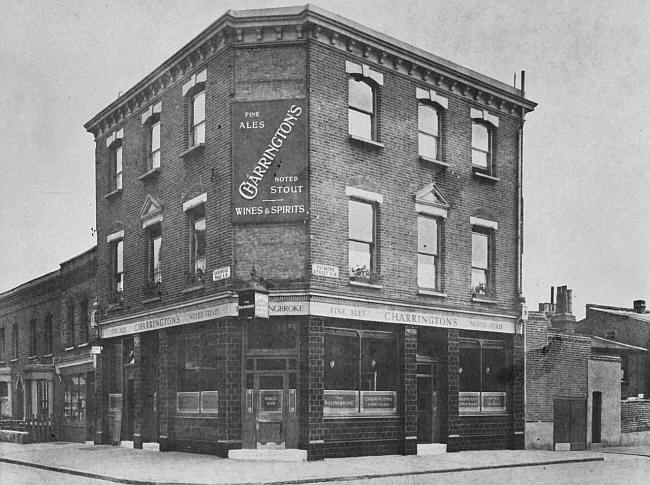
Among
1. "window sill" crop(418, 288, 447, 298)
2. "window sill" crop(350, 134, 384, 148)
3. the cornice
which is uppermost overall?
the cornice

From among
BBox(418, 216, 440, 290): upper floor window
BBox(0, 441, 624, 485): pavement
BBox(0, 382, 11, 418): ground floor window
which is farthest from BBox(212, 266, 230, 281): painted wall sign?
BBox(0, 382, 11, 418): ground floor window

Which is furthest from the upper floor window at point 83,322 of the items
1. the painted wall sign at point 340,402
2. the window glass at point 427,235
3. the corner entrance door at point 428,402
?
the window glass at point 427,235

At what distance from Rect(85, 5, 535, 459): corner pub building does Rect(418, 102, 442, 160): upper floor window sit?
0.05m

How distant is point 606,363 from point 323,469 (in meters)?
12.9

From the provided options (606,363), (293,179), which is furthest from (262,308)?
(606,363)

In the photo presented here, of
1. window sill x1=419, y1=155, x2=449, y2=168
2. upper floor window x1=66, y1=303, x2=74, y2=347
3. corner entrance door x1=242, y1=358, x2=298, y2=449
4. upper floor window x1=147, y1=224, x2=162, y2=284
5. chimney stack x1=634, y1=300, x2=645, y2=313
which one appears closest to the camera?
corner entrance door x1=242, y1=358, x2=298, y2=449

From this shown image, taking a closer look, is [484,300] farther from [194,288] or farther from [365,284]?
[194,288]

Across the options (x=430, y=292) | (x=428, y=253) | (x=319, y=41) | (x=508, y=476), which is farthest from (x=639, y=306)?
(x=319, y=41)

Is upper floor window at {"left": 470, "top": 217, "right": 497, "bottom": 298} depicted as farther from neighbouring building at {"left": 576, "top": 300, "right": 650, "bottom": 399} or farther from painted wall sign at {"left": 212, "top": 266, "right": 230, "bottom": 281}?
neighbouring building at {"left": 576, "top": 300, "right": 650, "bottom": 399}

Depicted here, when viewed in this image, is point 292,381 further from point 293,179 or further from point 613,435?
point 613,435

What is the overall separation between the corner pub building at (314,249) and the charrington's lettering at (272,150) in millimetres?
47

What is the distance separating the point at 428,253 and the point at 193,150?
6.76m

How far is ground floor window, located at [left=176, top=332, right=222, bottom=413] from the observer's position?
19.5 meters

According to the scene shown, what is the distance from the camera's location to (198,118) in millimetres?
20969
